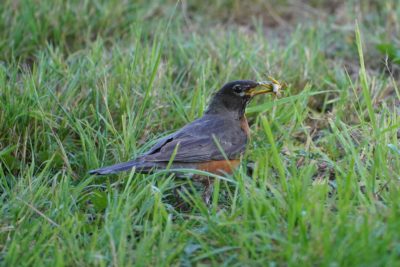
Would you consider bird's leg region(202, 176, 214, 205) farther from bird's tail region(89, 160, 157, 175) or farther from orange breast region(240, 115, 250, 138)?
orange breast region(240, 115, 250, 138)

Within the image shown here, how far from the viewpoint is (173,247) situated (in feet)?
12.2

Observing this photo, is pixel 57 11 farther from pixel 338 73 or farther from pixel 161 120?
pixel 338 73

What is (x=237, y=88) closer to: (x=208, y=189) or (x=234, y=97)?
(x=234, y=97)

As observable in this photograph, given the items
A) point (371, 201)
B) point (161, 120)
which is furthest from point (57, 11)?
point (371, 201)

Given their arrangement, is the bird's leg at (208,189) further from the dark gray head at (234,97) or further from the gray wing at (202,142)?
the dark gray head at (234,97)

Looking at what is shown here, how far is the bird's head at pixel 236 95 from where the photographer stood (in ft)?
17.2

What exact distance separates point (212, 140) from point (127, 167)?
72 cm

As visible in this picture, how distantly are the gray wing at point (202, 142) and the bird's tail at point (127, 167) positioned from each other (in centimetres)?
6

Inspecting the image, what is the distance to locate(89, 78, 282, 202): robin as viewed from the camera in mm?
4543

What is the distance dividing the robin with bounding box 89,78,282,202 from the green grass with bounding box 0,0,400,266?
100 mm

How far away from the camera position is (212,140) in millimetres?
4906

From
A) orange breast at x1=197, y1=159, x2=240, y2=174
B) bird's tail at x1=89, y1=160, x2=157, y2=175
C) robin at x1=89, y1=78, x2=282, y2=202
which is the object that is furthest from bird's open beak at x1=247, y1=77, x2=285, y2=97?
bird's tail at x1=89, y1=160, x2=157, y2=175

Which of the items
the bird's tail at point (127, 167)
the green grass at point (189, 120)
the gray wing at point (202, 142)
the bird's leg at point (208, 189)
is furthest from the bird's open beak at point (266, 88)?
the bird's tail at point (127, 167)

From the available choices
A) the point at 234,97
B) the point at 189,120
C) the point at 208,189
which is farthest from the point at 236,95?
the point at 208,189
